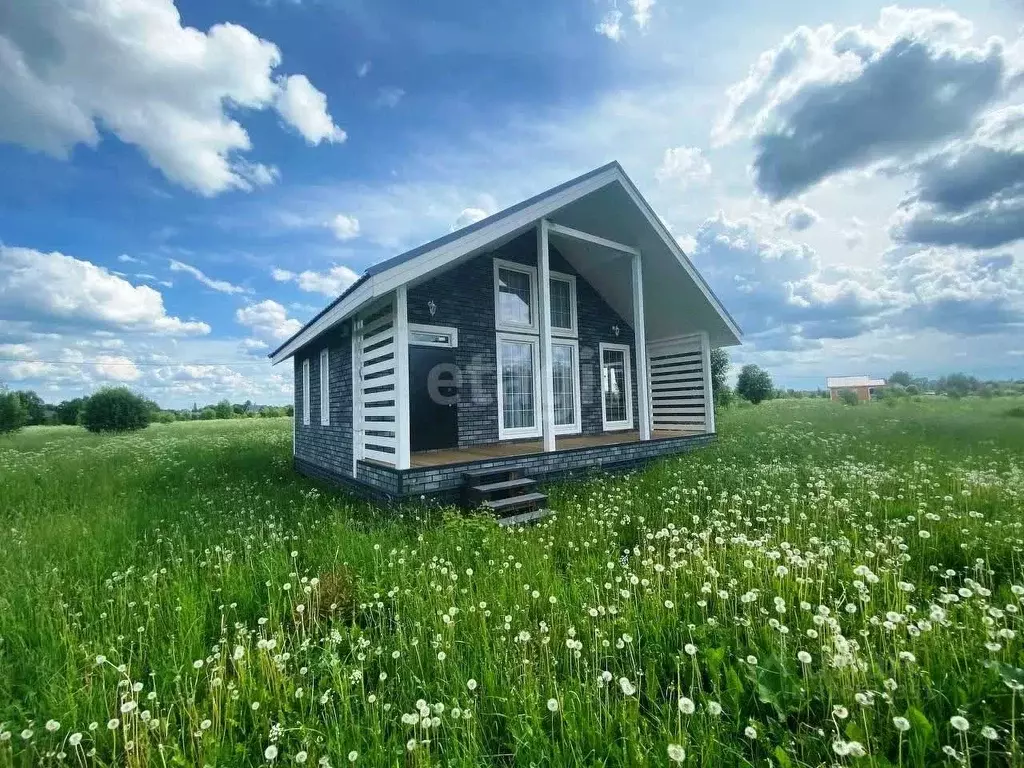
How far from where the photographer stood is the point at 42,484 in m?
8.46

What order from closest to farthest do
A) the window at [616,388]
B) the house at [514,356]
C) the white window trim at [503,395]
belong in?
1. the house at [514,356]
2. the white window trim at [503,395]
3. the window at [616,388]

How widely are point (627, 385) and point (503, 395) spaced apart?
4.20 metres

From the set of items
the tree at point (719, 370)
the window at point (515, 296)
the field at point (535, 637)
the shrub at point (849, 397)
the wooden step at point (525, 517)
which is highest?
the window at point (515, 296)

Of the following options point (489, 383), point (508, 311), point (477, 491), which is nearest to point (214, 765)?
point (477, 491)

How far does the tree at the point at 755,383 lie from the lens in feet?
83.9

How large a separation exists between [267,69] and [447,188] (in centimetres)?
409

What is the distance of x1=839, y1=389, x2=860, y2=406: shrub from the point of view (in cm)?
1376

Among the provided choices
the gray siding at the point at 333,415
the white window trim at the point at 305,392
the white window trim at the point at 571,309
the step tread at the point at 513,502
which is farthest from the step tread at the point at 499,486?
the white window trim at the point at 305,392

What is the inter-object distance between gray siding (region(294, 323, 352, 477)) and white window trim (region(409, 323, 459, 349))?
4.76 feet

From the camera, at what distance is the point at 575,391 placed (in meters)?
10.3

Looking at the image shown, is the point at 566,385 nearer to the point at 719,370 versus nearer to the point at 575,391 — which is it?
the point at 575,391

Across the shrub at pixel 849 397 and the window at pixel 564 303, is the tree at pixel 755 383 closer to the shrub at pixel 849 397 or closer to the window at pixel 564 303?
the shrub at pixel 849 397

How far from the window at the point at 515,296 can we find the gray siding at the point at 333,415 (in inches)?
133

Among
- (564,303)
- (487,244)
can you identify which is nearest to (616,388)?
(564,303)
